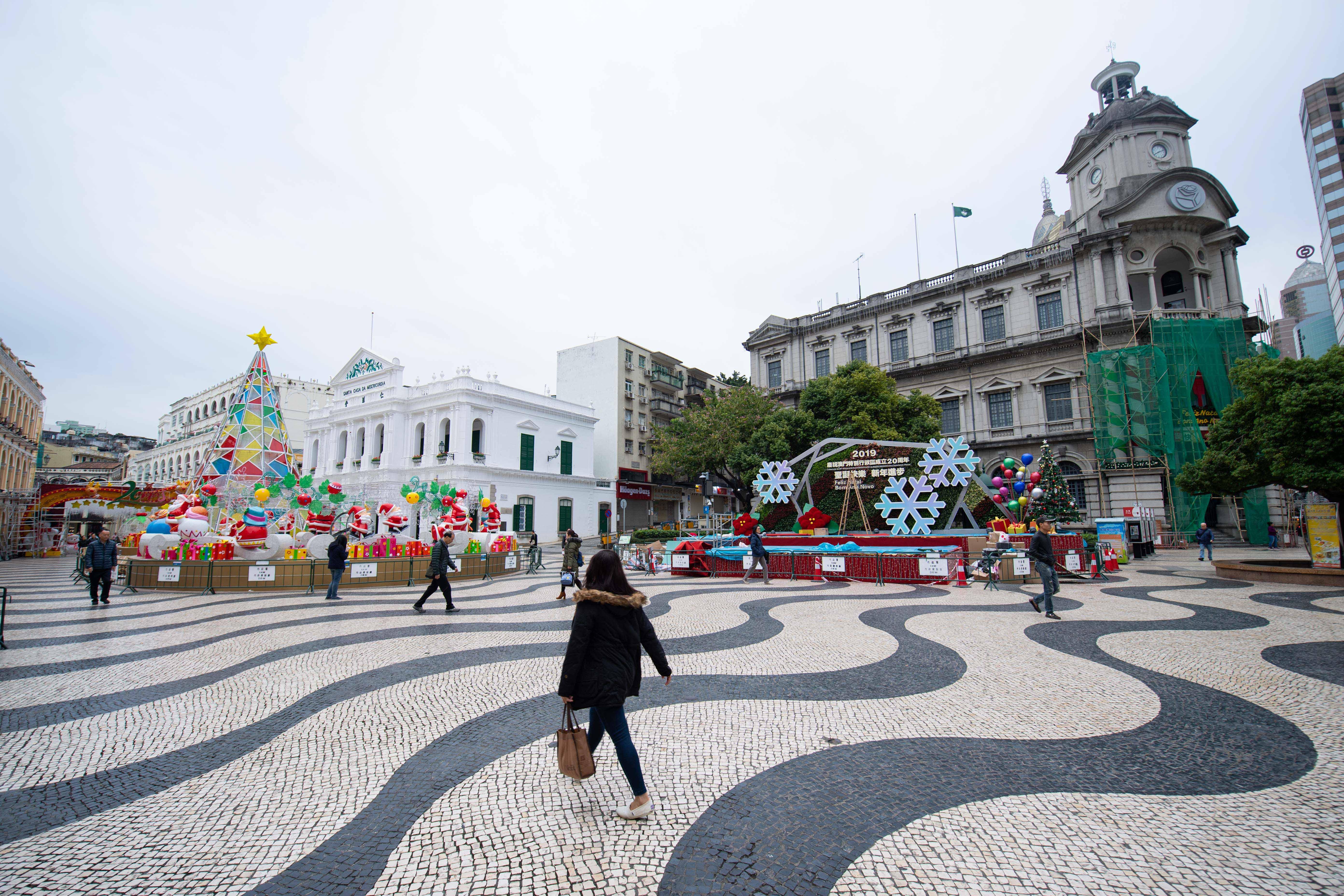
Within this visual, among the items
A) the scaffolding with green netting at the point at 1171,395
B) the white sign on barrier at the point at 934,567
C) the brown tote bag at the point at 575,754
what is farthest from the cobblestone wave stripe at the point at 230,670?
the scaffolding with green netting at the point at 1171,395

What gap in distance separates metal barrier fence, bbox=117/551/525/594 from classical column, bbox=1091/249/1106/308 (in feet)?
115

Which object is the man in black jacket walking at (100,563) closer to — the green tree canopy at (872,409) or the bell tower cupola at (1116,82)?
the green tree canopy at (872,409)

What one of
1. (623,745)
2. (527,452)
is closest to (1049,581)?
(623,745)

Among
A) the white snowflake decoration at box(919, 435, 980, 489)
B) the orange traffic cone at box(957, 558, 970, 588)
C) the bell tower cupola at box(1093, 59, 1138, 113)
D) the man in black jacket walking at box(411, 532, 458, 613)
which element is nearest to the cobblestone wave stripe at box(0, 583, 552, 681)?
the man in black jacket walking at box(411, 532, 458, 613)

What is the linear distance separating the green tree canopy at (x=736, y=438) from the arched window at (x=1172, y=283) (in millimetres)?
21928

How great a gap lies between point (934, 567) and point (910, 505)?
4157 mm

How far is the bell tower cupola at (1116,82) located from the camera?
118 feet

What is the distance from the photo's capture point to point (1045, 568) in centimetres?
984

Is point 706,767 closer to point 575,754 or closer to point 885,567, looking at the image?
point 575,754

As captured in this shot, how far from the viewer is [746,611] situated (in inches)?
420

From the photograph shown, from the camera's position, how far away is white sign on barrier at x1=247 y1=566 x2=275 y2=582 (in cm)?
1393

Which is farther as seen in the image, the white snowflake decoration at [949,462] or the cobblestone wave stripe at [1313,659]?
the white snowflake decoration at [949,462]

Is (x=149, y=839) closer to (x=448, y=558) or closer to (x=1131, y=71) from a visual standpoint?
(x=448, y=558)

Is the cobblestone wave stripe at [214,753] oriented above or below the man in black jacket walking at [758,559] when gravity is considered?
below
